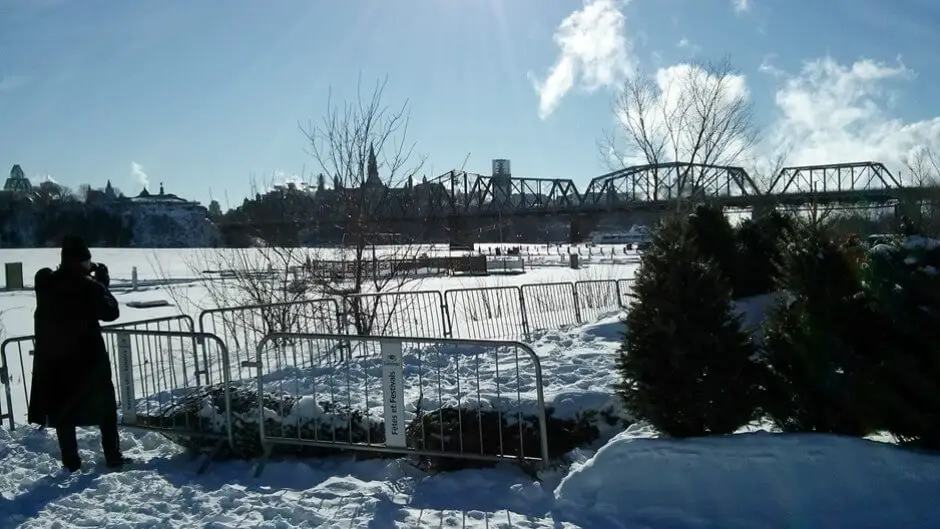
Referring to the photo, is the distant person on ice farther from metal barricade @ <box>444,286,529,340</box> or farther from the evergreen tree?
the evergreen tree

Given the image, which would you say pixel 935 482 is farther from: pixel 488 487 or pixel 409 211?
pixel 409 211

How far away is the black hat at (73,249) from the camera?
5.68 m

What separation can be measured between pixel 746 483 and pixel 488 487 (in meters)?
1.91

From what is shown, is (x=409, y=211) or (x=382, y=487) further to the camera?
(x=409, y=211)

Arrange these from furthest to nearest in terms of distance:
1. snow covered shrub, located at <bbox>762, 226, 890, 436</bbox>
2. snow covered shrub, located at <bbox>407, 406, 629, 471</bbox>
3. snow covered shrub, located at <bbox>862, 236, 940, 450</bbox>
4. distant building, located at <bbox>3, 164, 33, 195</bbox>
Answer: distant building, located at <bbox>3, 164, 33, 195</bbox>
snow covered shrub, located at <bbox>407, 406, 629, 471</bbox>
snow covered shrub, located at <bbox>762, 226, 890, 436</bbox>
snow covered shrub, located at <bbox>862, 236, 940, 450</bbox>

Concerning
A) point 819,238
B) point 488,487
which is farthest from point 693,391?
point 488,487

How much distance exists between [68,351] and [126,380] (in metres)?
1.07

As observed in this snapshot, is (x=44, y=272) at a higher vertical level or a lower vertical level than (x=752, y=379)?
higher

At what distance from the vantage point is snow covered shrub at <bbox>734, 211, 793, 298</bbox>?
13.0m

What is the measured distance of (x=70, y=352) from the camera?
5668mm

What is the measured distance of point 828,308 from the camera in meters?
4.61

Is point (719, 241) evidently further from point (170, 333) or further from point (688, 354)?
point (170, 333)

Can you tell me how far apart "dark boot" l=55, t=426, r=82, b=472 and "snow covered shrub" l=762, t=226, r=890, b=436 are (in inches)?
220

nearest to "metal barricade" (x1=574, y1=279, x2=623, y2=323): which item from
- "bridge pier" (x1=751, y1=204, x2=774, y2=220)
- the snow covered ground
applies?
"bridge pier" (x1=751, y1=204, x2=774, y2=220)
